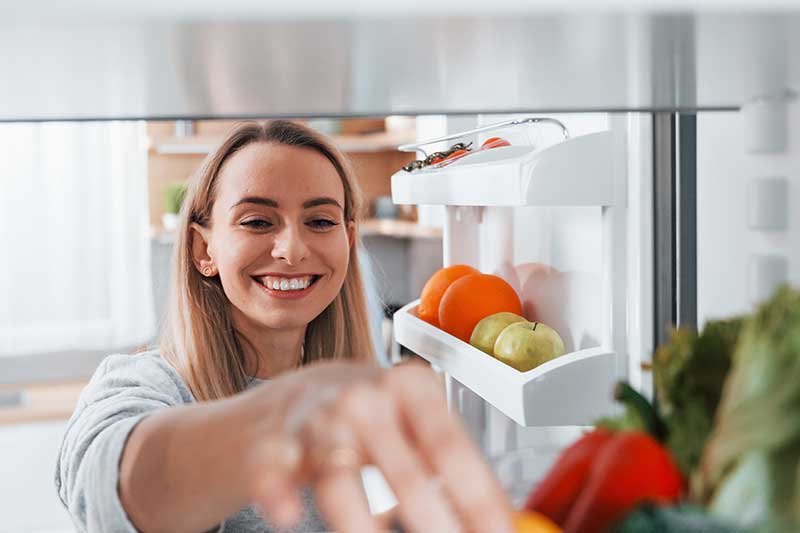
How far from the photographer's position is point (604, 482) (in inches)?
10.6

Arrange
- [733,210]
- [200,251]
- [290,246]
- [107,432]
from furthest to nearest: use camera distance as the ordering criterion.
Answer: [200,251] → [290,246] → [733,210] → [107,432]

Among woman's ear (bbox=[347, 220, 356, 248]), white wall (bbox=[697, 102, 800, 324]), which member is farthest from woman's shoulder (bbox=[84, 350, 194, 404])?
white wall (bbox=[697, 102, 800, 324])

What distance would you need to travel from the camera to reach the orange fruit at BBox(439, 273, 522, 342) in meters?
0.94

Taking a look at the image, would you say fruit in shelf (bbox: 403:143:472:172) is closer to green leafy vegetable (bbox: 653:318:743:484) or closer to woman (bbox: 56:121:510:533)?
woman (bbox: 56:121:510:533)

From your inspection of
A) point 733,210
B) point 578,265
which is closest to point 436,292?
point 578,265

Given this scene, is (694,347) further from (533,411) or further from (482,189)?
(482,189)

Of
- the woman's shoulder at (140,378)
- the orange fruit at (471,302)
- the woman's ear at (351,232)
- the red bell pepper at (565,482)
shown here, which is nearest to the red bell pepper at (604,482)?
the red bell pepper at (565,482)

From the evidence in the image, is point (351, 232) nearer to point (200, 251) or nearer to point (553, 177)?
point (200, 251)

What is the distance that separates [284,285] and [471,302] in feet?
1.11

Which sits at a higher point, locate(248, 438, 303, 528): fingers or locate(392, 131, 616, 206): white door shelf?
locate(392, 131, 616, 206): white door shelf

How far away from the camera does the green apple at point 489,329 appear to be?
862 millimetres

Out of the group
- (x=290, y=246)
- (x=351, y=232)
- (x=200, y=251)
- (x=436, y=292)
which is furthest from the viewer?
(x=351, y=232)

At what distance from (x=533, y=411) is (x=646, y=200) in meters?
0.21

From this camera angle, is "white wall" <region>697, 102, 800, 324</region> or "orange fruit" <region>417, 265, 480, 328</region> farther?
"orange fruit" <region>417, 265, 480, 328</region>
